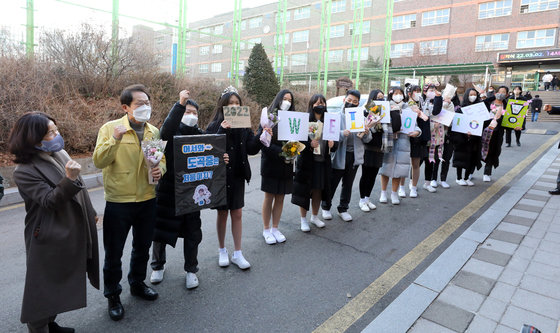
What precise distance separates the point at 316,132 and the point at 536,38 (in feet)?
144

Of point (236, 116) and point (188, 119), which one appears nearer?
point (188, 119)

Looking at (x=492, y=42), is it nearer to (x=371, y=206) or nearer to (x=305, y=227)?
(x=371, y=206)

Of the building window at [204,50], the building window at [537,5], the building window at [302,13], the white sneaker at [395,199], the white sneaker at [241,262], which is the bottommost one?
the white sneaker at [241,262]

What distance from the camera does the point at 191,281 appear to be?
3.44m

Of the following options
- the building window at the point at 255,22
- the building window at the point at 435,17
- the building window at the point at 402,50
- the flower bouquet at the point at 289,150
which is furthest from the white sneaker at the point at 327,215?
the building window at the point at 435,17

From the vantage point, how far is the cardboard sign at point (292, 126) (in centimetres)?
427

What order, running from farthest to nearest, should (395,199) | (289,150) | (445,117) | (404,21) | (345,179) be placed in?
(404,21)
(445,117)
(395,199)
(345,179)
(289,150)

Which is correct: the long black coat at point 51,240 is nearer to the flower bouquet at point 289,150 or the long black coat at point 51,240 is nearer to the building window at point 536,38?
the flower bouquet at point 289,150

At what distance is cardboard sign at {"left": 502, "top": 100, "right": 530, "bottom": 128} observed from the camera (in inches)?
314

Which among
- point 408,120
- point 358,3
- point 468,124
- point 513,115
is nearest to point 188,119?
point 408,120

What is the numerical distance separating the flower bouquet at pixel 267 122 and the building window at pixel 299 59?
64.6 ft

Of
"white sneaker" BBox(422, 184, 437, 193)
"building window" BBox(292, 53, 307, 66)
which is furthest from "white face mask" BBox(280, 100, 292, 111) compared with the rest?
"building window" BBox(292, 53, 307, 66)

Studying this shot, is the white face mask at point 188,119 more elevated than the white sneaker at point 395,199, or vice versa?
the white face mask at point 188,119

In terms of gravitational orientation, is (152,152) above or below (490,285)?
above
